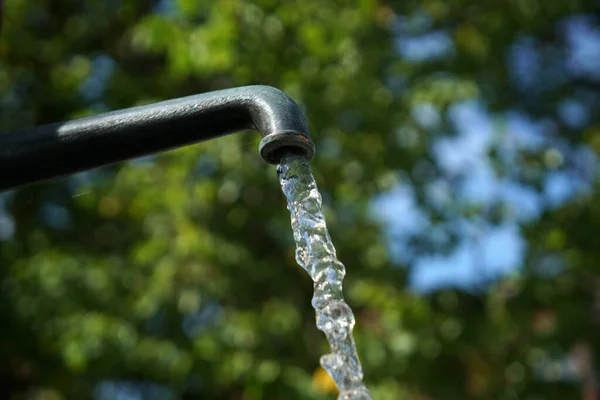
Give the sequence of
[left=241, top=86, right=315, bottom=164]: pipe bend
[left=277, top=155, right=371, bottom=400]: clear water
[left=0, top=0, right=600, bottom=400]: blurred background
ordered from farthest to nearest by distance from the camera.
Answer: [left=0, top=0, right=600, bottom=400]: blurred background
[left=277, top=155, right=371, bottom=400]: clear water
[left=241, top=86, right=315, bottom=164]: pipe bend

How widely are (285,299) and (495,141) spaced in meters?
2.01

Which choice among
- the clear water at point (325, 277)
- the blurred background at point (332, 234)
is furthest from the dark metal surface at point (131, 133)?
the blurred background at point (332, 234)

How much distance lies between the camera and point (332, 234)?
5191mm

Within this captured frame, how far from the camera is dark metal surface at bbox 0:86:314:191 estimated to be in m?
1.15

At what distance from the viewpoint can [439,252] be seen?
5.44 meters

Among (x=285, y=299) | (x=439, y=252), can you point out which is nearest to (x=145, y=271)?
(x=285, y=299)

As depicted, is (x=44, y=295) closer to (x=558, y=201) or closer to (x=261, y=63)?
(x=261, y=63)

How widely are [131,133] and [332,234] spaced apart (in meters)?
4.06

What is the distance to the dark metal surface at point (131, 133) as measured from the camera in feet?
3.77

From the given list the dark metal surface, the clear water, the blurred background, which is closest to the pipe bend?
the dark metal surface

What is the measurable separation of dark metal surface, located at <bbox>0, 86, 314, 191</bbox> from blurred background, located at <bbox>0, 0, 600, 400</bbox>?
137 inches

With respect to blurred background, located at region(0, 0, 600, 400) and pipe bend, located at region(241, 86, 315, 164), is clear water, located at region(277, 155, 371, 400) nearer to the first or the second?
pipe bend, located at region(241, 86, 315, 164)

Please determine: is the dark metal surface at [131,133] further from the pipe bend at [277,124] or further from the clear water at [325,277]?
the clear water at [325,277]

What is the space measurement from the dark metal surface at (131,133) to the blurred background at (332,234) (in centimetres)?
349
